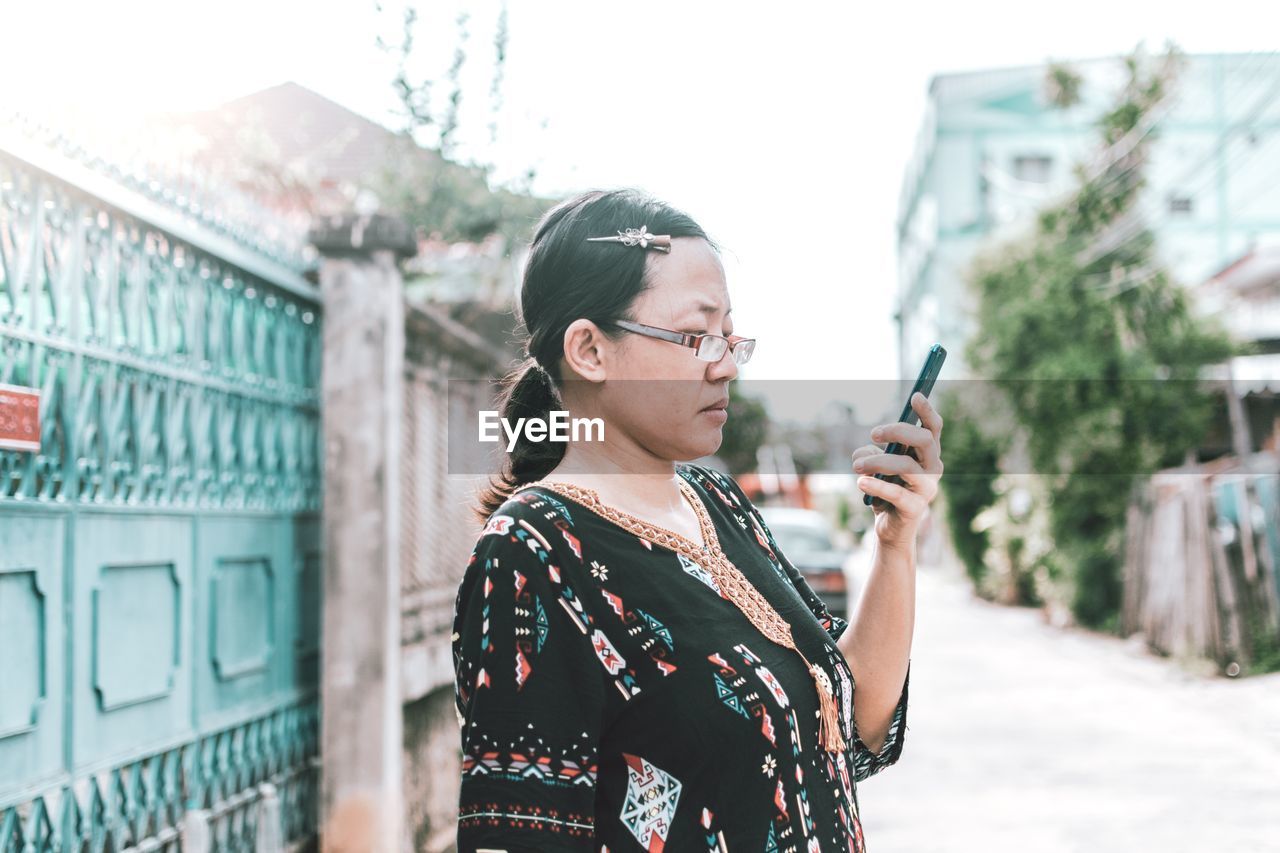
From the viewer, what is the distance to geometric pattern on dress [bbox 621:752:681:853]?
4.72 feet

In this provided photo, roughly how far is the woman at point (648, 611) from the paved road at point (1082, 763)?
358cm

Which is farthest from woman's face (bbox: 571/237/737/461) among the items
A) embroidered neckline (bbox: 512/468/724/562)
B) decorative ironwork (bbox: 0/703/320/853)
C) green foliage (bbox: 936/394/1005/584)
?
green foliage (bbox: 936/394/1005/584)

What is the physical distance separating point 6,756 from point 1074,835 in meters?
4.93

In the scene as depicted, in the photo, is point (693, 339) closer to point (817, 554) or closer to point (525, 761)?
point (525, 761)

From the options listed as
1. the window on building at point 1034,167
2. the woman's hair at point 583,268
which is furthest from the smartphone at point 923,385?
the window on building at point 1034,167

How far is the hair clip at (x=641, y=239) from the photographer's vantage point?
1643 mm

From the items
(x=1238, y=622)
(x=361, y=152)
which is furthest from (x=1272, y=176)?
(x=361, y=152)

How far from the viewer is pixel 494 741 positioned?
1.37 m

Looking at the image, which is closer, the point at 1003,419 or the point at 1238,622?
the point at 1238,622

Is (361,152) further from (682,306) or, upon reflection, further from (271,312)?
(682,306)

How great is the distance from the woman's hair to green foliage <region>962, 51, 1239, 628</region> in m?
13.2

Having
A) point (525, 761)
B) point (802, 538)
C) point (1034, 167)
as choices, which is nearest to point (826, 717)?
point (525, 761)

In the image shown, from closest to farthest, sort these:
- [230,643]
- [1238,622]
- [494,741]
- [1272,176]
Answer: [494,741] < [230,643] < [1238,622] < [1272,176]

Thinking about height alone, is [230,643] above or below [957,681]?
above
